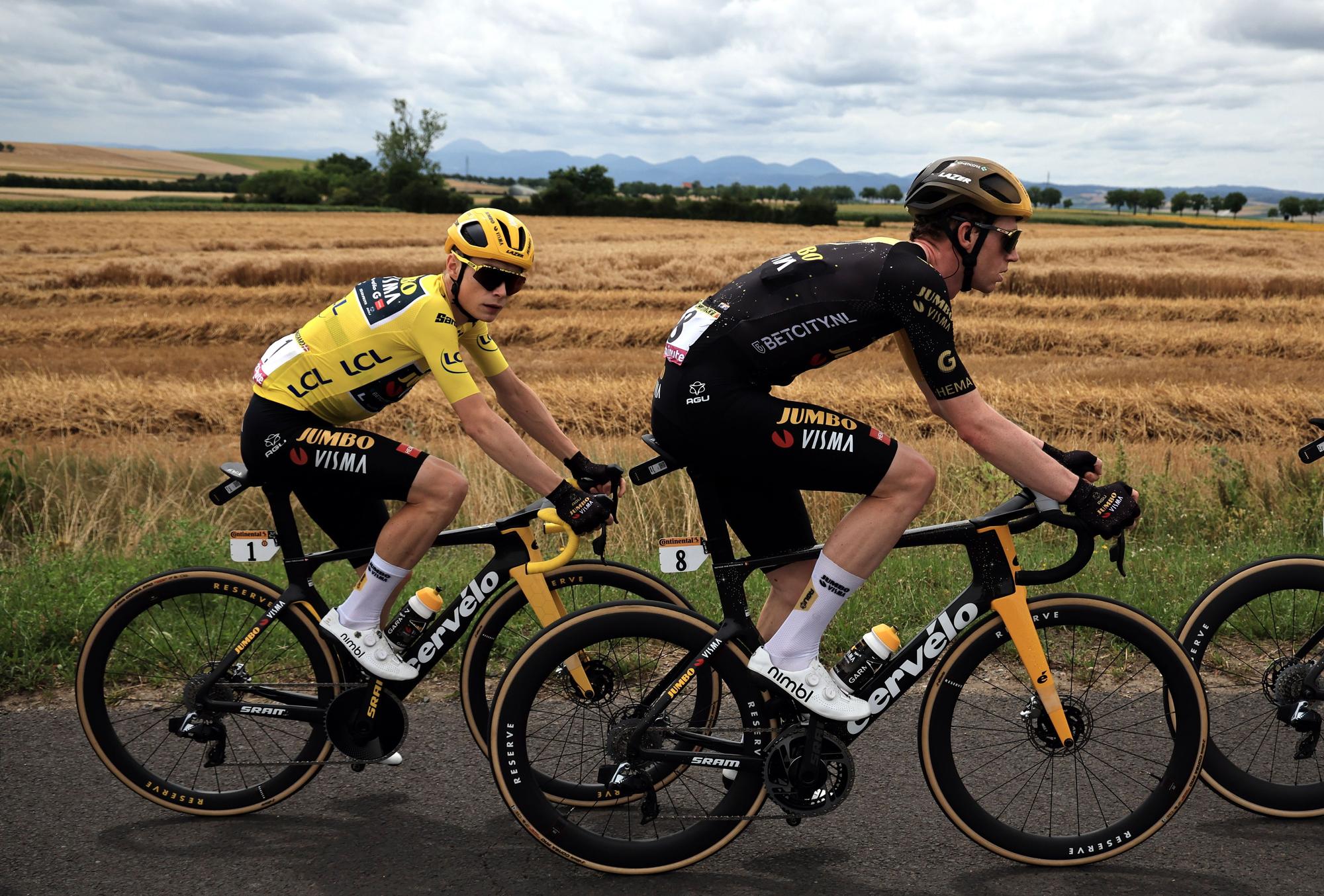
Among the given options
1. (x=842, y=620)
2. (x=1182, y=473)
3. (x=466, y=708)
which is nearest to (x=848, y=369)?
(x=1182, y=473)

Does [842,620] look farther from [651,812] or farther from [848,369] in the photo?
[848,369]

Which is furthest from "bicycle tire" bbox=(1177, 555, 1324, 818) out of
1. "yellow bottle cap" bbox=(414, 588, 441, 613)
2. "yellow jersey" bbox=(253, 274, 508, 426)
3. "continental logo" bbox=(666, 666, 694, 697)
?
"yellow jersey" bbox=(253, 274, 508, 426)

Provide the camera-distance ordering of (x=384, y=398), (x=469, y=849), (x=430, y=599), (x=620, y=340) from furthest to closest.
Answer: (x=620, y=340) → (x=384, y=398) → (x=430, y=599) → (x=469, y=849)

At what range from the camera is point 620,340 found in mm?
20734

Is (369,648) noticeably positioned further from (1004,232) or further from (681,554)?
(1004,232)

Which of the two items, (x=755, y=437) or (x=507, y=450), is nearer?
(x=755, y=437)

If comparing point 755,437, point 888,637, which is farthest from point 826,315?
point 888,637

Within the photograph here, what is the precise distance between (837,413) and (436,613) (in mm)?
1559

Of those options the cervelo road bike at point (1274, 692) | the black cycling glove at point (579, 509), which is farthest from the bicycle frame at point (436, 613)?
the cervelo road bike at point (1274, 692)

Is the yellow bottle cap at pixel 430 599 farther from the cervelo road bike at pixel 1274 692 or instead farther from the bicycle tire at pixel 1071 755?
the cervelo road bike at pixel 1274 692

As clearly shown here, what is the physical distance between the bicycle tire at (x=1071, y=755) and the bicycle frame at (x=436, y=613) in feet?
4.07

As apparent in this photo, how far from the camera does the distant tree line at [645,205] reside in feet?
212

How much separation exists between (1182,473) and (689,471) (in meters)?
6.78

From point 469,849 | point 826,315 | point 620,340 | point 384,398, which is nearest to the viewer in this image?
point 826,315
